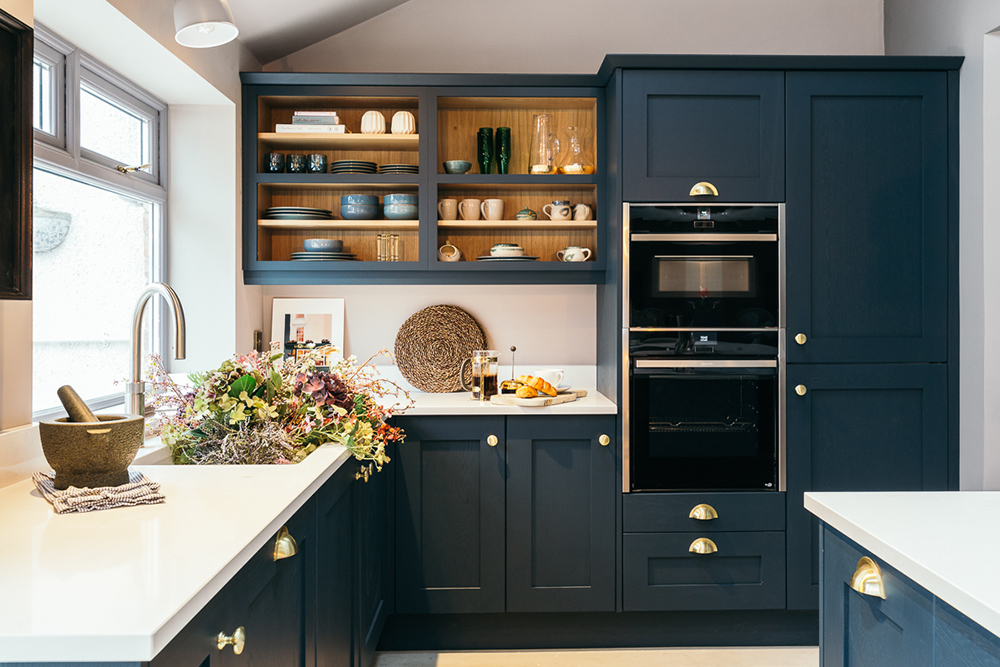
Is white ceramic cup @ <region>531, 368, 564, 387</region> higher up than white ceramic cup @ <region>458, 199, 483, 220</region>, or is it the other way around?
white ceramic cup @ <region>458, 199, 483, 220</region>

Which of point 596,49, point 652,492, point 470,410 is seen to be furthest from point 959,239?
point 470,410

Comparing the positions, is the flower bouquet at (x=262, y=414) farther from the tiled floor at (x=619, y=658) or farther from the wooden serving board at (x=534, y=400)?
the tiled floor at (x=619, y=658)

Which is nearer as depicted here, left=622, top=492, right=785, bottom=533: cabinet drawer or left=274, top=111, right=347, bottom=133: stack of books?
left=622, top=492, right=785, bottom=533: cabinet drawer

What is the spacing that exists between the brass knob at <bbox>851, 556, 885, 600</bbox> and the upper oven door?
4.94 ft

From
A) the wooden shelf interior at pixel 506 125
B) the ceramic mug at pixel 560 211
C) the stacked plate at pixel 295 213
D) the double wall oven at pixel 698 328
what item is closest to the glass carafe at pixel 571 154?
the wooden shelf interior at pixel 506 125

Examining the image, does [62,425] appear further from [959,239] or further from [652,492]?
[959,239]

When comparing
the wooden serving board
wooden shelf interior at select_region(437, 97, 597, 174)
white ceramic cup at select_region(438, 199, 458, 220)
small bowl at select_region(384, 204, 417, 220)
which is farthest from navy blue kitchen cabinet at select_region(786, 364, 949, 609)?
small bowl at select_region(384, 204, 417, 220)

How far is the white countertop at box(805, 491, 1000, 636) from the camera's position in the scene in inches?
32.7

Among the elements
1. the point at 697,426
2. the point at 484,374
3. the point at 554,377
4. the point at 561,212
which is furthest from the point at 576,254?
the point at 697,426

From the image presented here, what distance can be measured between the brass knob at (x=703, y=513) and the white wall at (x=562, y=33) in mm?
1969

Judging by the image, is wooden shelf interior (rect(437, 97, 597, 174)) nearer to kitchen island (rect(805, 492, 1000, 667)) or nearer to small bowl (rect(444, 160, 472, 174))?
small bowl (rect(444, 160, 472, 174))

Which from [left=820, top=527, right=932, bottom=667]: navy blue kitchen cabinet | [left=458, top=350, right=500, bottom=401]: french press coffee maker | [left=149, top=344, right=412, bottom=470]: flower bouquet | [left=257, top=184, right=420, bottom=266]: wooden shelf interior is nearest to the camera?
[left=820, top=527, right=932, bottom=667]: navy blue kitchen cabinet

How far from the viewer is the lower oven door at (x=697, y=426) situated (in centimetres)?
253

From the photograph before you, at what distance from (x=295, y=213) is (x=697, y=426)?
5.96ft
